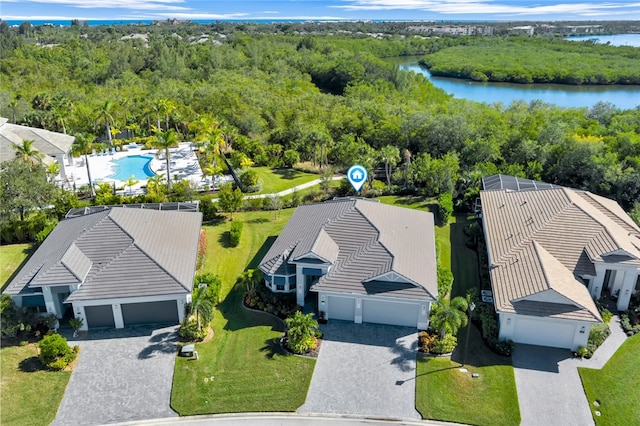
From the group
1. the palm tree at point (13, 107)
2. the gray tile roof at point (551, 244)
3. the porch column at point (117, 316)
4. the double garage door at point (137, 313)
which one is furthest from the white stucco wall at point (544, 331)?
the palm tree at point (13, 107)

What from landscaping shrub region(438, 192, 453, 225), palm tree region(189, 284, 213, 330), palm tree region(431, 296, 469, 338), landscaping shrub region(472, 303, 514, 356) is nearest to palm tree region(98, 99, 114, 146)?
palm tree region(189, 284, 213, 330)

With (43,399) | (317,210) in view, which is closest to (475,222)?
(317,210)

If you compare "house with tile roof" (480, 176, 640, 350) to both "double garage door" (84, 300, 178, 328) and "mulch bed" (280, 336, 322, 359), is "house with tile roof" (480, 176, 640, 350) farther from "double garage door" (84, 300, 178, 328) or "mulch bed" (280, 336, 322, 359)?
"double garage door" (84, 300, 178, 328)

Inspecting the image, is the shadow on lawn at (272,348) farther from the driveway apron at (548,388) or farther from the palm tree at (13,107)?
the palm tree at (13,107)

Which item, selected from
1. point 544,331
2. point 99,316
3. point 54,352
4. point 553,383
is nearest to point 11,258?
point 99,316

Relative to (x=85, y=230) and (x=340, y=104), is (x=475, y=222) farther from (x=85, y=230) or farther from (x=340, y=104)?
(x=340, y=104)

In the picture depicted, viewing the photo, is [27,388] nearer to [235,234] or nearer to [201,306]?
[201,306]

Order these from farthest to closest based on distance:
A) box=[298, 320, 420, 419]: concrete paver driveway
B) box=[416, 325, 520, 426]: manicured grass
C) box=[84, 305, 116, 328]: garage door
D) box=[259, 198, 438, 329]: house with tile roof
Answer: box=[259, 198, 438, 329]: house with tile roof < box=[84, 305, 116, 328]: garage door < box=[298, 320, 420, 419]: concrete paver driveway < box=[416, 325, 520, 426]: manicured grass
